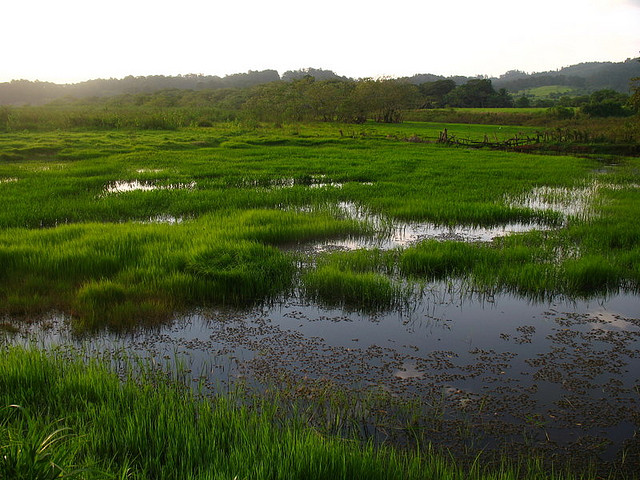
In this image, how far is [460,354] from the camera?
188 inches

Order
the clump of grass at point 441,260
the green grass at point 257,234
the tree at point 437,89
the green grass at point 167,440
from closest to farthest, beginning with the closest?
the green grass at point 167,440, the green grass at point 257,234, the clump of grass at point 441,260, the tree at point 437,89

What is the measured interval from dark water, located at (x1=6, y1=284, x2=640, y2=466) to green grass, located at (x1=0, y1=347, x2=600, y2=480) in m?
0.54

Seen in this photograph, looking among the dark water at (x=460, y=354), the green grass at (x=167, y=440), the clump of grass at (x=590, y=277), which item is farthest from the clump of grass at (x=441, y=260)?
the green grass at (x=167, y=440)

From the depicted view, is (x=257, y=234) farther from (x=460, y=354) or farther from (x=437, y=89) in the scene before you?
(x=437, y=89)

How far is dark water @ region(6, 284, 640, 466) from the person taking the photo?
375 centimetres

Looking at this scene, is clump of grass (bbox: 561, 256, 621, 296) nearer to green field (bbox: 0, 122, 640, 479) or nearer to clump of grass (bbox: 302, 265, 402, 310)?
green field (bbox: 0, 122, 640, 479)

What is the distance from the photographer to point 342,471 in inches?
108

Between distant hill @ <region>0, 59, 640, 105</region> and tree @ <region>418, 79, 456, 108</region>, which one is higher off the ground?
distant hill @ <region>0, 59, 640, 105</region>

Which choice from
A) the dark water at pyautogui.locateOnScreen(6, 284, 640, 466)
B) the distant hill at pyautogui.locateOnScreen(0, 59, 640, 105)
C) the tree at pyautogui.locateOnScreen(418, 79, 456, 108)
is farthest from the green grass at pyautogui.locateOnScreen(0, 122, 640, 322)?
the distant hill at pyautogui.locateOnScreen(0, 59, 640, 105)

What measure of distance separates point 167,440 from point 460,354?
2919 millimetres

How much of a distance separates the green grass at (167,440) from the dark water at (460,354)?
1.76 ft

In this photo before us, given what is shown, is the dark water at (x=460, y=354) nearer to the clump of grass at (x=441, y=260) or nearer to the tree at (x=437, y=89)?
the clump of grass at (x=441, y=260)

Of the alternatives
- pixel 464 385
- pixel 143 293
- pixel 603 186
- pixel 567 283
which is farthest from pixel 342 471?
pixel 603 186

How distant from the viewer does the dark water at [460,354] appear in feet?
12.3
